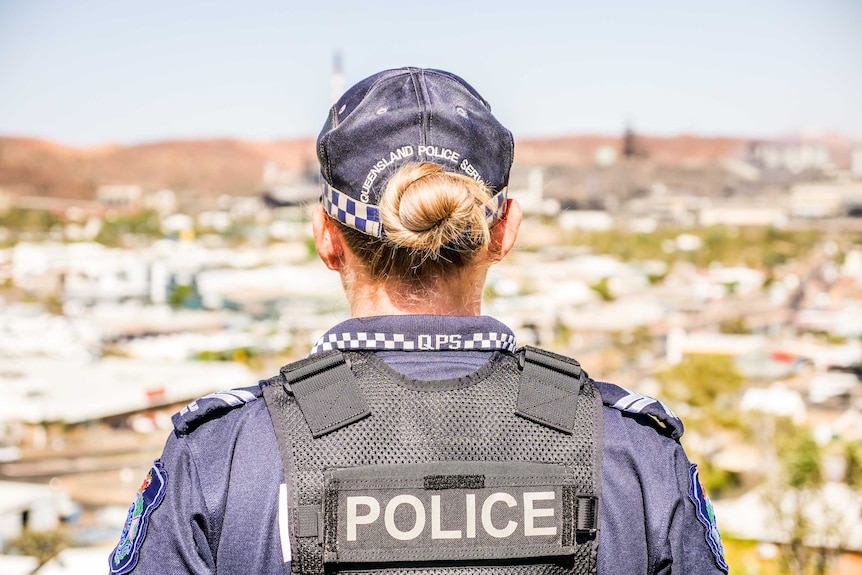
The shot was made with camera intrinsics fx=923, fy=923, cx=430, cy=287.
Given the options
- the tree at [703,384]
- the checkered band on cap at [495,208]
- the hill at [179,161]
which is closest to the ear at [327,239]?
the checkered band on cap at [495,208]

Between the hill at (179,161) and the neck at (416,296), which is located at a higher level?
the hill at (179,161)

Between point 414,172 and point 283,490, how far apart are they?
0.85ft

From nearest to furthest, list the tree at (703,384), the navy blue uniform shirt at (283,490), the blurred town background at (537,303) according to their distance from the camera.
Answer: the navy blue uniform shirt at (283,490)
the blurred town background at (537,303)
the tree at (703,384)

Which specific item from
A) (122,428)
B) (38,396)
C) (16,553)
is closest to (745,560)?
(16,553)

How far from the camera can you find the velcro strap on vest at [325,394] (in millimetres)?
691

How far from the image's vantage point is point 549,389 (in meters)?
0.72

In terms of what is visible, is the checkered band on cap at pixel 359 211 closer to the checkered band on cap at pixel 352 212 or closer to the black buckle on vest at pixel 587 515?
the checkered band on cap at pixel 352 212

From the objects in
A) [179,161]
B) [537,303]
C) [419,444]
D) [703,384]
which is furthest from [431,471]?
[179,161]

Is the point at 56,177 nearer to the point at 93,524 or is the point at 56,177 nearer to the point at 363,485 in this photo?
the point at 93,524

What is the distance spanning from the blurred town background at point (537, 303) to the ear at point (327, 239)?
68 millimetres

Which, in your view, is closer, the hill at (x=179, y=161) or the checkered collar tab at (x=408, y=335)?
the checkered collar tab at (x=408, y=335)

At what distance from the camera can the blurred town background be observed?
15289 millimetres

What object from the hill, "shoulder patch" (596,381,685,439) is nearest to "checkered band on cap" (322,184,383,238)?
"shoulder patch" (596,381,685,439)

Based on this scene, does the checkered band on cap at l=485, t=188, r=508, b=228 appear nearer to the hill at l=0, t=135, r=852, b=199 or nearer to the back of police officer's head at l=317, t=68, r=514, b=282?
the back of police officer's head at l=317, t=68, r=514, b=282
